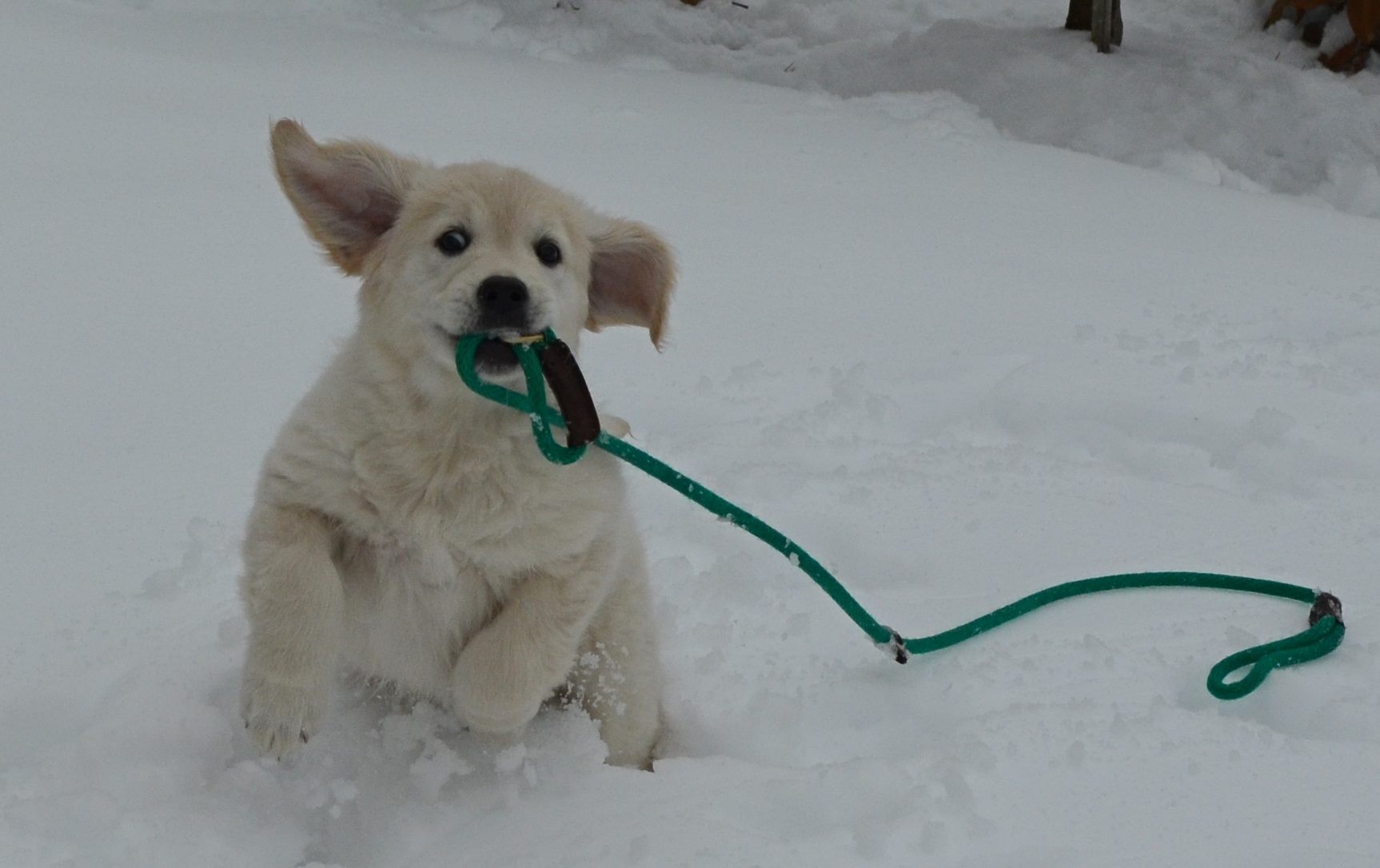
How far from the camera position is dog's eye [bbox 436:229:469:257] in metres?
2.22

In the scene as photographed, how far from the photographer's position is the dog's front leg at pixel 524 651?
214 centimetres

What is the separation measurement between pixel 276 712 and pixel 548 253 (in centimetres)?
88

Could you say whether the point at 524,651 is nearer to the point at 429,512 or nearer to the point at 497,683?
the point at 497,683

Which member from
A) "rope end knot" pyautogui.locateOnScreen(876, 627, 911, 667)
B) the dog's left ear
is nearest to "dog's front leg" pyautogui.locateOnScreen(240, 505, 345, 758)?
the dog's left ear

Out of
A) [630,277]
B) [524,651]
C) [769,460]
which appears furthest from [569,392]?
[769,460]

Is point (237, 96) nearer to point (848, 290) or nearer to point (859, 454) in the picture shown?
point (848, 290)

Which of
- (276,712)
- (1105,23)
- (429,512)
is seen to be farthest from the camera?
(1105,23)

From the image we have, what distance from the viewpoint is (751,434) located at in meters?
3.46

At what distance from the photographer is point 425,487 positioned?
6.99 ft

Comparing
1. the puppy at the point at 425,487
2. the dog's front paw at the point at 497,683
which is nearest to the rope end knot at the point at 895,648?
the puppy at the point at 425,487

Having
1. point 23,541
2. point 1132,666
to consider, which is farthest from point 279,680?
point 1132,666

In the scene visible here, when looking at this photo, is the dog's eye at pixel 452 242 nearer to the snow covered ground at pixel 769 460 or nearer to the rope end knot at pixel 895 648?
the snow covered ground at pixel 769 460

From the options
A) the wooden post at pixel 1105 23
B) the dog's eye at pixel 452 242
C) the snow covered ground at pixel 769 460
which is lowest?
the wooden post at pixel 1105 23

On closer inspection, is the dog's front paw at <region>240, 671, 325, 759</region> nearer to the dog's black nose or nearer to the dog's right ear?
the dog's black nose
